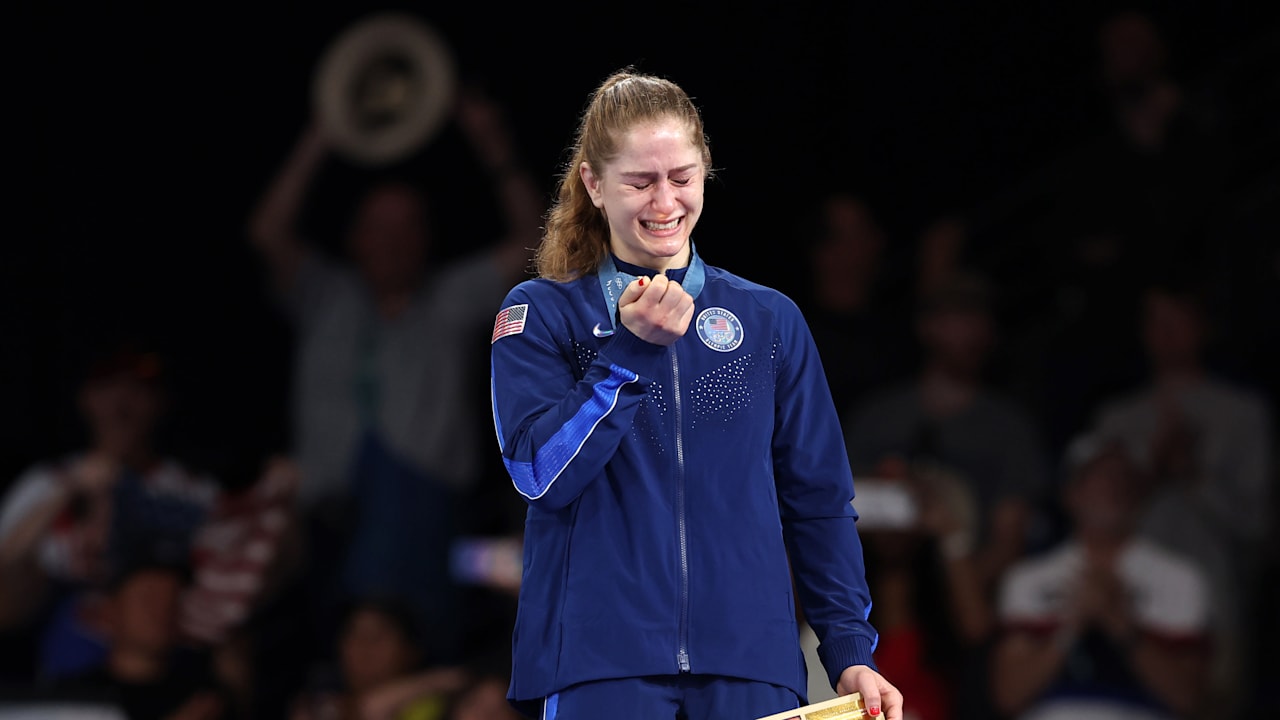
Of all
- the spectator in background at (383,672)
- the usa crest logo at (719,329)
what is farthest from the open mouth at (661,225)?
the spectator in background at (383,672)

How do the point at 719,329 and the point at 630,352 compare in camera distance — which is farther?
the point at 719,329

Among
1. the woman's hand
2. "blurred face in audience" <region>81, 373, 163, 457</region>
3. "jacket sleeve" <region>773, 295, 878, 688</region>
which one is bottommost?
"blurred face in audience" <region>81, 373, 163, 457</region>

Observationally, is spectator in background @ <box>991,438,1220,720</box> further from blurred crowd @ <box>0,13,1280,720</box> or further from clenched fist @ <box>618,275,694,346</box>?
clenched fist @ <box>618,275,694,346</box>

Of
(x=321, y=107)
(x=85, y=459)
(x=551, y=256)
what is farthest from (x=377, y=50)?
(x=551, y=256)

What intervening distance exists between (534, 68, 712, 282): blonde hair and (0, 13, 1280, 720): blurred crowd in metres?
3.10

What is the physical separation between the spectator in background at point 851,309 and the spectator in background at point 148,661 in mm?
2432

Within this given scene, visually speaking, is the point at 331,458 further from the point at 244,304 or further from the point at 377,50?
the point at 377,50

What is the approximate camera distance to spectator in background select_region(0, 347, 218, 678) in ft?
18.7

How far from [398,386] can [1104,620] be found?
2.60 m

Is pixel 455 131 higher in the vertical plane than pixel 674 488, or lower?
higher

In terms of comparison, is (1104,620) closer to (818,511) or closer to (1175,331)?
(1175,331)

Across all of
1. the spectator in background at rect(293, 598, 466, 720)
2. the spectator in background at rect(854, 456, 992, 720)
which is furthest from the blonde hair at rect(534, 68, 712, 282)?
the spectator in background at rect(293, 598, 466, 720)

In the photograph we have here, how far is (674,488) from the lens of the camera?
1.73 meters

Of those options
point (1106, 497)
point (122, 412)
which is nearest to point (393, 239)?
point (122, 412)
